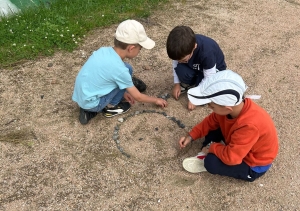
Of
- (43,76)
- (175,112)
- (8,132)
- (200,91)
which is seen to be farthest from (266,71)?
(8,132)

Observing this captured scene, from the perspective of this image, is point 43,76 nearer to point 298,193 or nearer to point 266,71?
point 266,71

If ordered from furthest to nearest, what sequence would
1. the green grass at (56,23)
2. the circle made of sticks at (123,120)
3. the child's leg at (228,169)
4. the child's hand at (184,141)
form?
the green grass at (56,23)
the circle made of sticks at (123,120)
the child's hand at (184,141)
the child's leg at (228,169)

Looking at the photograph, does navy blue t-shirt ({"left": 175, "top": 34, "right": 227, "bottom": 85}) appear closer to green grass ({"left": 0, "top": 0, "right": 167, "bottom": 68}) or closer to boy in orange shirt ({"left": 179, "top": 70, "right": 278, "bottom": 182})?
boy in orange shirt ({"left": 179, "top": 70, "right": 278, "bottom": 182})

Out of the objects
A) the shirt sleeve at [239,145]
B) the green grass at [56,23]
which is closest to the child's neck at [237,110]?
the shirt sleeve at [239,145]

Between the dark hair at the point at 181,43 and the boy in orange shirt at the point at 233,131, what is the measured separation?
0.72m

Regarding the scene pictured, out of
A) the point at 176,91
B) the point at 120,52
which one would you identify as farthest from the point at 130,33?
the point at 176,91

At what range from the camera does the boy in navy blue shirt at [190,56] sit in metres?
3.39

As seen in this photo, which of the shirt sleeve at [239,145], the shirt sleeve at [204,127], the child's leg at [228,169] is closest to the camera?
the shirt sleeve at [239,145]

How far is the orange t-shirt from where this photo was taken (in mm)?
2715

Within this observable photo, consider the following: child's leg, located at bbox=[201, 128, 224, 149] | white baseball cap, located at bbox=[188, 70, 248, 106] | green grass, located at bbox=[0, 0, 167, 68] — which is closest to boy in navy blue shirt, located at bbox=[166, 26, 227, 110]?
child's leg, located at bbox=[201, 128, 224, 149]

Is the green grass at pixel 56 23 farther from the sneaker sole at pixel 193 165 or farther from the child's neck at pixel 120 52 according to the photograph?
the sneaker sole at pixel 193 165

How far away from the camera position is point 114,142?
3.59 meters

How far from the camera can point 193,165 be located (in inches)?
129

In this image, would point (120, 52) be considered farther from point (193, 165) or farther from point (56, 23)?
point (56, 23)
